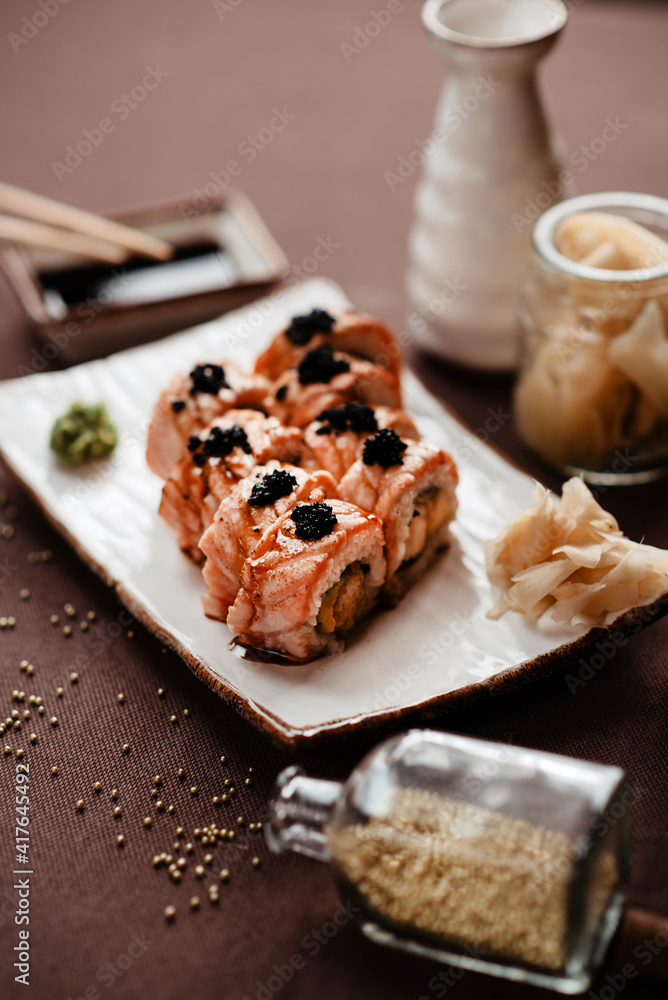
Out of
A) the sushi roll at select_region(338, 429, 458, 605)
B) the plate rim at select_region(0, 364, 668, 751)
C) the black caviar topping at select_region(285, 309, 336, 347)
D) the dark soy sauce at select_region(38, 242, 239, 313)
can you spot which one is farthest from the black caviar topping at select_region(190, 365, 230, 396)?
the dark soy sauce at select_region(38, 242, 239, 313)

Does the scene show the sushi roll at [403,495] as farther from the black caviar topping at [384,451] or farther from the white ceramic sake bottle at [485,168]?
the white ceramic sake bottle at [485,168]

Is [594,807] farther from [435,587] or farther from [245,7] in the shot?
[245,7]

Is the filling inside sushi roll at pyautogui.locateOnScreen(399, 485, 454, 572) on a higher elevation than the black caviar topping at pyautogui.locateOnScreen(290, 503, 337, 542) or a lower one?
lower

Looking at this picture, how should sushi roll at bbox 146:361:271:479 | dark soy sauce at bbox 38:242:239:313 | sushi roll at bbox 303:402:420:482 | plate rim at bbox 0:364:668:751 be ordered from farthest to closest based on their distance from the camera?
1. dark soy sauce at bbox 38:242:239:313
2. sushi roll at bbox 146:361:271:479
3. sushi roll at bbox 303:402:420:482
4. plate rim at bbox 0:364:668:751

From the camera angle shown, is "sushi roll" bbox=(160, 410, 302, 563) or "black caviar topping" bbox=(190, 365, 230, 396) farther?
"black caviar topping" bbox=(190, 365, 230, 396)

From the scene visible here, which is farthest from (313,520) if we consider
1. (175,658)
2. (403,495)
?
(175,658)

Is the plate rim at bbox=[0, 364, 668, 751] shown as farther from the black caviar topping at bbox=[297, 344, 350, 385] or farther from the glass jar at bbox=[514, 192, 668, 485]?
the black caviar topping at bbox=[297, 344, 350, 385]
